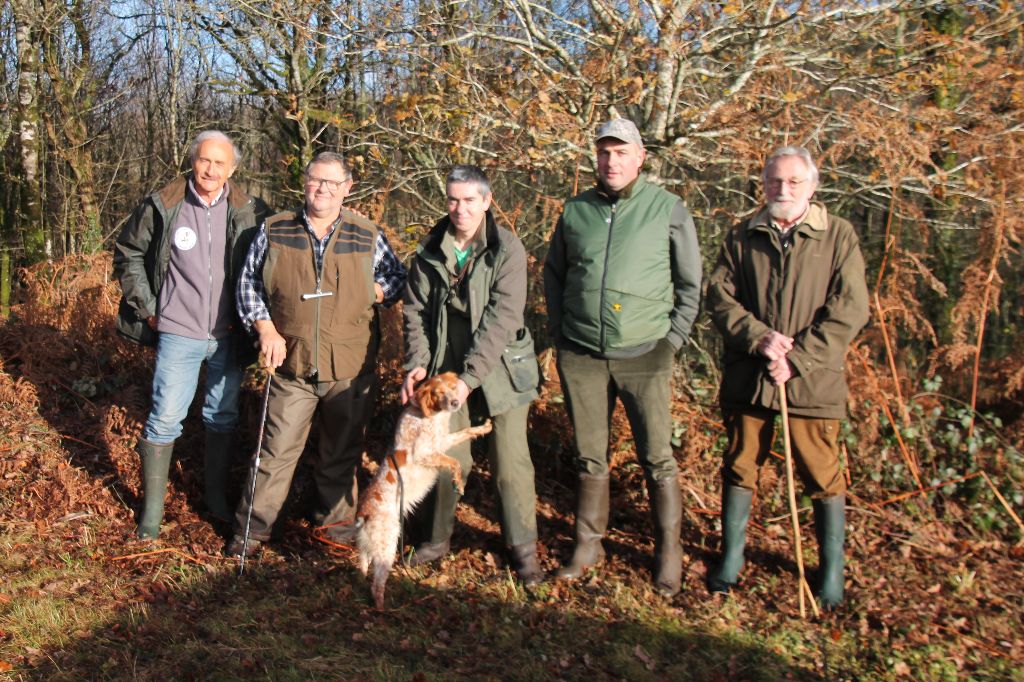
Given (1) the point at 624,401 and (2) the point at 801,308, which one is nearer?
(2) the point at 801,308

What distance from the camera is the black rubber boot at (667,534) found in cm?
420

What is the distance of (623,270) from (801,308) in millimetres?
929

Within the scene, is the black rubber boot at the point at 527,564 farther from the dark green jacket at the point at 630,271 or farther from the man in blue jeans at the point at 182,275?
the man in blue jeans at the point at 182,275

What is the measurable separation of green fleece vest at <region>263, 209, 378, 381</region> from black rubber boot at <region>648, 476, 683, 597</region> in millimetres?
1919

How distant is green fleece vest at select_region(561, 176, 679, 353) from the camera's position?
3963mm

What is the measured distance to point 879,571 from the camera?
4.44 meters

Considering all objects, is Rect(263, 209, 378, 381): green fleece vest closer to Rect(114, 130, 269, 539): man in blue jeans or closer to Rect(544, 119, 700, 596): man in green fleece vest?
Rect(114, 130, 269, 539): man in blue jeans

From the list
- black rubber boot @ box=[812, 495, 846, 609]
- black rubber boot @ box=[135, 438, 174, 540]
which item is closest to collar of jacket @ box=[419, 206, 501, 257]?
black rubber boot @ box=[135, 438, 174, 540]

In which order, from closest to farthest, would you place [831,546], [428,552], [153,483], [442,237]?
[831,546] < [442,237] < [428,552] < [153,483]

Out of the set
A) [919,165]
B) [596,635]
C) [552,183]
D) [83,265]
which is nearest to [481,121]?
[552,183]

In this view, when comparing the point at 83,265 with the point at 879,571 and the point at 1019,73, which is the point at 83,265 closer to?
the point at 879,571

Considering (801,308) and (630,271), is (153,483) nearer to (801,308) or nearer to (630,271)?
(630,271)

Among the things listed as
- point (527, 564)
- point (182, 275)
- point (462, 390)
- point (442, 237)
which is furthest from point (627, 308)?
point (182, 275)

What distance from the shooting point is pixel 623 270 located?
3.95 metres
